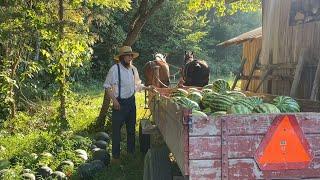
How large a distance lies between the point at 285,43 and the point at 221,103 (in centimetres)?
525

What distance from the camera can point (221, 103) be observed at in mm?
5227

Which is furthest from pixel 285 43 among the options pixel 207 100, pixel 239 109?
pixel 239 109

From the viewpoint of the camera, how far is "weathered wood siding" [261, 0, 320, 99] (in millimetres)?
8820

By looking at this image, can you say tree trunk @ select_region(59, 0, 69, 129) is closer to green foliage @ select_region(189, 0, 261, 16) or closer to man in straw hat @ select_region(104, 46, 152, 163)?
man in straw hat @ select_region(104, 46, 152, 163)

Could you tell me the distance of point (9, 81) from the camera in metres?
12.1

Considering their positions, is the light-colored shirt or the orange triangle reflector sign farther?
the light-colored shirt

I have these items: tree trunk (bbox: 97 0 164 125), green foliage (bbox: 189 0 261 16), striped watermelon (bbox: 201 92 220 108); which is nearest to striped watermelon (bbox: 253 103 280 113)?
striped watermelon (bbox: 201 92 220 108)

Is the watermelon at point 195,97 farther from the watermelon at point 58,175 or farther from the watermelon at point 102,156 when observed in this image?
the watermelon at point 102,156

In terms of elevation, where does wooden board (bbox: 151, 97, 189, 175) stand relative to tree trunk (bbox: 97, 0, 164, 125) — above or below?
below

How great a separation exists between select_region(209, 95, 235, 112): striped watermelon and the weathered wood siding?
3.96 meters

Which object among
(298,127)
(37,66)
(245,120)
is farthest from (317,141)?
(37,66)

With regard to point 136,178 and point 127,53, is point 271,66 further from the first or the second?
point 136,178

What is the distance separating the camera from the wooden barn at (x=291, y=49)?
8719 mm

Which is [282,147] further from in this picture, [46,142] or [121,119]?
[46,142]
